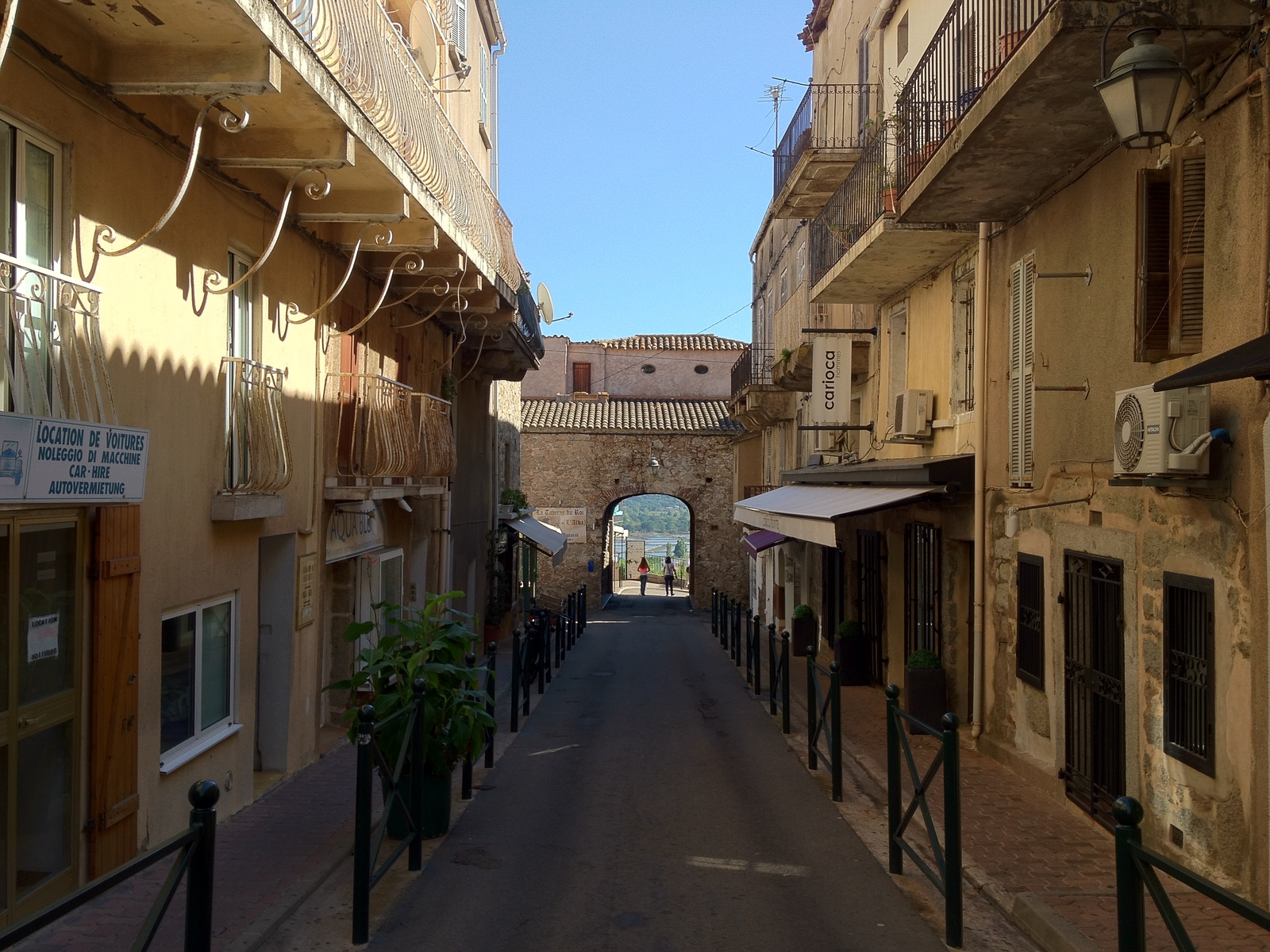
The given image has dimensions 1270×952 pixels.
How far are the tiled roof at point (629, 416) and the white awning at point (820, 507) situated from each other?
18.6 meters

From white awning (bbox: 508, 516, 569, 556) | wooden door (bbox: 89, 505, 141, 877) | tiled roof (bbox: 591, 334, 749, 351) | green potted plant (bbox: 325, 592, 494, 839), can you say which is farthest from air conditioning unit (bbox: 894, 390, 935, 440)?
tiled roof (bbox: 591, 334, 749, 351)

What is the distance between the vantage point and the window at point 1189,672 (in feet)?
20.9

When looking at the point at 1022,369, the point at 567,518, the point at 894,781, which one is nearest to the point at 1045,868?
the point at 894,781

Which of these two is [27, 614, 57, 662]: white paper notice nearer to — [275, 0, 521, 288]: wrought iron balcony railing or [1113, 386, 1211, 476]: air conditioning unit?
[275, 0, 521, 288]: wrought iron balcony railing

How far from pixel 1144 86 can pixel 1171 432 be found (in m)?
1.99

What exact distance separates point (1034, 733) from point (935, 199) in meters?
4.77

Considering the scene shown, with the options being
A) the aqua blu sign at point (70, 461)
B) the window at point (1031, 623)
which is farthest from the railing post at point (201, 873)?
the window at point (1031, 623)

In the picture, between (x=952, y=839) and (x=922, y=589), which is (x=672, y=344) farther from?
(x=952, y=839)

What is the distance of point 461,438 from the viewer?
1819 cm

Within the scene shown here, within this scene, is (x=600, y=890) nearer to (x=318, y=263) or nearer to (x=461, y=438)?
(x=318, y=263)

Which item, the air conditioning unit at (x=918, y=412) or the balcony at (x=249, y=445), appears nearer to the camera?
the balcony at (x=249, y=445)

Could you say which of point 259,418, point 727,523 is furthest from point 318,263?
point 727,523

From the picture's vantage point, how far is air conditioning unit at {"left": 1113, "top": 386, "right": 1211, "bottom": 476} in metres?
6.21

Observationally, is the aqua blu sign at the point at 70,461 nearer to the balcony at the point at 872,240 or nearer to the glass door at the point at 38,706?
the glass door at the point at 38,706
